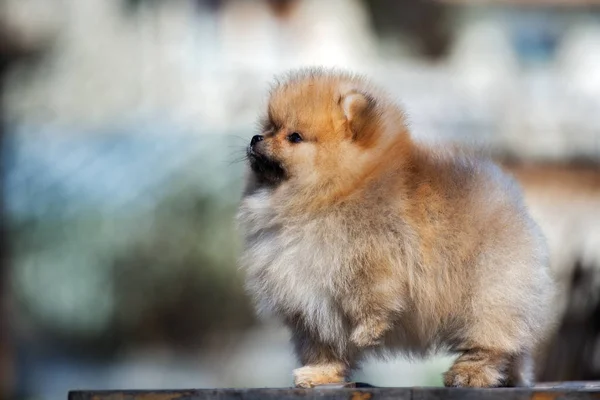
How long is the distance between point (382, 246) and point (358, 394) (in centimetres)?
58

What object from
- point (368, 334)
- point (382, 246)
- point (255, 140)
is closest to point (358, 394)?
point (368, 334)

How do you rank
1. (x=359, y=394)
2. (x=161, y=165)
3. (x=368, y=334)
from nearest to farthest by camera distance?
(x=359, y=394) < (x=368, y=334) < (x=161, y=165)

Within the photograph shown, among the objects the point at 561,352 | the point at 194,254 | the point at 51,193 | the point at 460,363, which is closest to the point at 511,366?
the point at 460,363

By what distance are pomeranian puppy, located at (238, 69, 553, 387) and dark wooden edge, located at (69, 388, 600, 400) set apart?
47cm

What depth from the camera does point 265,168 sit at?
279 centimetres

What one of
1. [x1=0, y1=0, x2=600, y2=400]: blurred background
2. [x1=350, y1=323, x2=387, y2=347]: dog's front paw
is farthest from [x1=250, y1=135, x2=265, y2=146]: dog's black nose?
[x1=0, y1=0, x2=600, y2=400]: blurred background

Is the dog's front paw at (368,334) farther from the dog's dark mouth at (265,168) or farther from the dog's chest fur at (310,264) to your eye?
the dog's dark mouth at (265,168)

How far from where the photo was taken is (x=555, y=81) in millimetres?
8984

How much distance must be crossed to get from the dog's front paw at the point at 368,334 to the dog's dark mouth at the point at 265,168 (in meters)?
0.50

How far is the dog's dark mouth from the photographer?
2.73 metres

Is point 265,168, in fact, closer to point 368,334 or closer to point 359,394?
point 368,334

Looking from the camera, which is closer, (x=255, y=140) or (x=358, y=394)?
(x=358, y=394)

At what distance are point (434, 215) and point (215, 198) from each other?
5.34m

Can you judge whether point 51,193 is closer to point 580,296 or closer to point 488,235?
point 580,296
